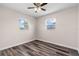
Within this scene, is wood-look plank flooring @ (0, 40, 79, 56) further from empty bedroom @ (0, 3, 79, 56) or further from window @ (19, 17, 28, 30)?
window @ (19, 17, 28, 30)

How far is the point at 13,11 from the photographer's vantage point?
0.87 metres

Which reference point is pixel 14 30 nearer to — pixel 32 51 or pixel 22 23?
pixel 22 23

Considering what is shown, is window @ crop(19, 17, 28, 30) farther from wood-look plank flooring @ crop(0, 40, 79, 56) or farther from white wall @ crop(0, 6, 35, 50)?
wood-look plank flooring @ crop(0, 40, 79, 56)

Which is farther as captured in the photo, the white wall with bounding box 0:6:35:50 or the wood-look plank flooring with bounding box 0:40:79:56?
the wood-look plank flooring with bounding box 0:40:79:56

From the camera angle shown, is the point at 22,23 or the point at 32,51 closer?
the point at 22,23

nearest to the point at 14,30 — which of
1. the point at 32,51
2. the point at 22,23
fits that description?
the point at 22,23

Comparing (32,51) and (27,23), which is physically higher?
(27,23)

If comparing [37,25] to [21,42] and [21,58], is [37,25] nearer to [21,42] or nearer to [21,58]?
[21,42]

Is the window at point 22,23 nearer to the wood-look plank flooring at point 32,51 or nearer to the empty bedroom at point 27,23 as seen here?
the empty bedroom at point 27,23

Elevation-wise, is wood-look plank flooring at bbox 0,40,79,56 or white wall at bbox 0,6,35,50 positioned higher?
white wall at bbox 0,6,35,50

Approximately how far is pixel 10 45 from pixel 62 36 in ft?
3.83

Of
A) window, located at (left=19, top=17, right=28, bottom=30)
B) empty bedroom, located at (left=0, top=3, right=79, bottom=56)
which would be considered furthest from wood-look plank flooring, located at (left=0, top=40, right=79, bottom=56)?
window, located at (left=19, top=17, right=28, bottom=30)

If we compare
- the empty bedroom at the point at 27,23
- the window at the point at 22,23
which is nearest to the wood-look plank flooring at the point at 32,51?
the empty bedroom at the point at 27,23

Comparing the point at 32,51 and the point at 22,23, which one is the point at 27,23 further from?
the point at 32,51
